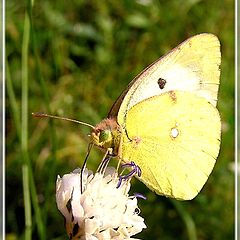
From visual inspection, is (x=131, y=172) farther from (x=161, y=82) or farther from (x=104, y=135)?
(x=161, y=82)

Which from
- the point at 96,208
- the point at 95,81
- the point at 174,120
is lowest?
the point at 96,208

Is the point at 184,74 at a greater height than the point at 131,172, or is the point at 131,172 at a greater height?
the point at 184,74

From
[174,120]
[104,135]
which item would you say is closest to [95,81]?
[174,120]

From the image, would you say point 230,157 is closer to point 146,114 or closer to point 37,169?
point 37,169

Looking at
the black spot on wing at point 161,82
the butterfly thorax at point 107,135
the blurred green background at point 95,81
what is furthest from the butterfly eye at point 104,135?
the blurred green background at point 95,81

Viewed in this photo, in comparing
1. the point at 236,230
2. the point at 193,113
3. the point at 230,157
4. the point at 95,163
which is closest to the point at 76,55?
the point at 95,163

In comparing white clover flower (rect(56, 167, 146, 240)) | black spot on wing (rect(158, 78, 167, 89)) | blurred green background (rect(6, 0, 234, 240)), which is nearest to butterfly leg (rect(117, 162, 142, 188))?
white clover flower (rect(56, 167, 146, 240))

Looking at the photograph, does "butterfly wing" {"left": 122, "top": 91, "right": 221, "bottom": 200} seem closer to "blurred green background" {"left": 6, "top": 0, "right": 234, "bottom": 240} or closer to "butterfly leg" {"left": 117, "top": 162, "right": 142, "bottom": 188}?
"butterfly leg" {"left": 117, "top": 162, "right": 142, "bottom": 188}

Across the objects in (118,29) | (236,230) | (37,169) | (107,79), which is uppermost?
(118,29)
